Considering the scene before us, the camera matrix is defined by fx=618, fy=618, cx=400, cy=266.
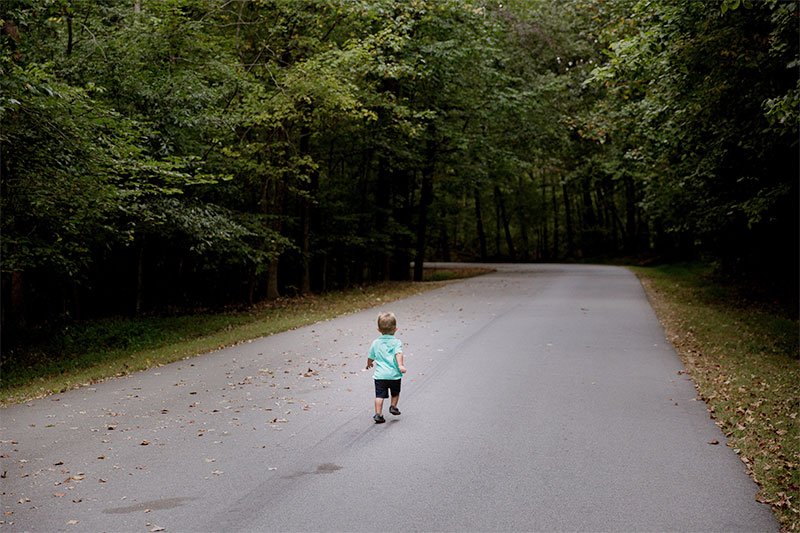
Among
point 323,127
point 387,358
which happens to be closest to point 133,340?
point 323,127

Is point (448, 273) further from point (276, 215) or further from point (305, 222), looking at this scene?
point (276, 215)

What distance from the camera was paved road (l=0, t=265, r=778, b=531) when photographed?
15.0ft

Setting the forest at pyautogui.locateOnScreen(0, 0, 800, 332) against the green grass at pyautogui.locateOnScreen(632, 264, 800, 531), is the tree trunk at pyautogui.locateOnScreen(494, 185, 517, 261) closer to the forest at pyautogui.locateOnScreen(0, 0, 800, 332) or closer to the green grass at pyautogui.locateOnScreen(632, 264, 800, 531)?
the forest at pyautogui.locateOnScreen(0, 0, 800, 332)

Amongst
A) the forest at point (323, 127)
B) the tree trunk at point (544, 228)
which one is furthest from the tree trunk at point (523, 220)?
the forest at point (323, 127)

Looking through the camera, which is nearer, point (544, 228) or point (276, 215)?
point (276, 215)

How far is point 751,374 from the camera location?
956 cm

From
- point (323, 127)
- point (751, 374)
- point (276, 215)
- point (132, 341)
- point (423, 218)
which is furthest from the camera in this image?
point (423, 218)

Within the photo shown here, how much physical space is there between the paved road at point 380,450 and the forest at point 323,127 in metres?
3.90

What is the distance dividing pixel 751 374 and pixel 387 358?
6.09 meters

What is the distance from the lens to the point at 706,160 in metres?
15.4

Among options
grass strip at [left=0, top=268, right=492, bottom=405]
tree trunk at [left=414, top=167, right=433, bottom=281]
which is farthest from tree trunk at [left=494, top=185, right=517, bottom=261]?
grass strip at [left=0, top=268, right=492, bottom=405]

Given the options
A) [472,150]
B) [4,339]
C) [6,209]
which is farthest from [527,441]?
[472,150]

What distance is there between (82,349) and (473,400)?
11.0m

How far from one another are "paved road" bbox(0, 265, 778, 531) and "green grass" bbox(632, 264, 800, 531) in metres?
0.24
